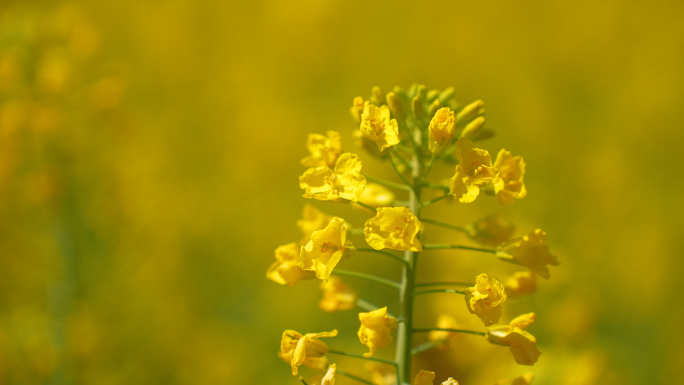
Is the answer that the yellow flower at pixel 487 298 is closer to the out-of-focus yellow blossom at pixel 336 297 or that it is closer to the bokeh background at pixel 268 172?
the out-of-focus yellow blossom at pixel 336 297

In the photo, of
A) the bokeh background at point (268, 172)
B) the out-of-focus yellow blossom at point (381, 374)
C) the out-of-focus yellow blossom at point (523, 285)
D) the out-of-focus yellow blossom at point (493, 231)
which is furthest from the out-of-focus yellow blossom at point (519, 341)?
the bokeh background at point (268, 172)

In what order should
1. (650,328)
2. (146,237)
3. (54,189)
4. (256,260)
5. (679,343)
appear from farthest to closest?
(256,260), (650,328), (679,343), (146,237), (54,189)

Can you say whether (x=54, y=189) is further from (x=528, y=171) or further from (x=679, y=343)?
(x=528, y=171)

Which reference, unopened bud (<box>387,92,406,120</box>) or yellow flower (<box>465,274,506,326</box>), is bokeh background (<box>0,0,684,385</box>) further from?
unopened bud (<box>387,92,406,120</box>)

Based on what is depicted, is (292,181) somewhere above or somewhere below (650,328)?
above

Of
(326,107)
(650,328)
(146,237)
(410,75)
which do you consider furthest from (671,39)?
(146,237)

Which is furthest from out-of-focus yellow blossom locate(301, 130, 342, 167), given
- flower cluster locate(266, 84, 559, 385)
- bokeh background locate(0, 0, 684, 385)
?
bokeh background locate(0, 0, 684, 385)
